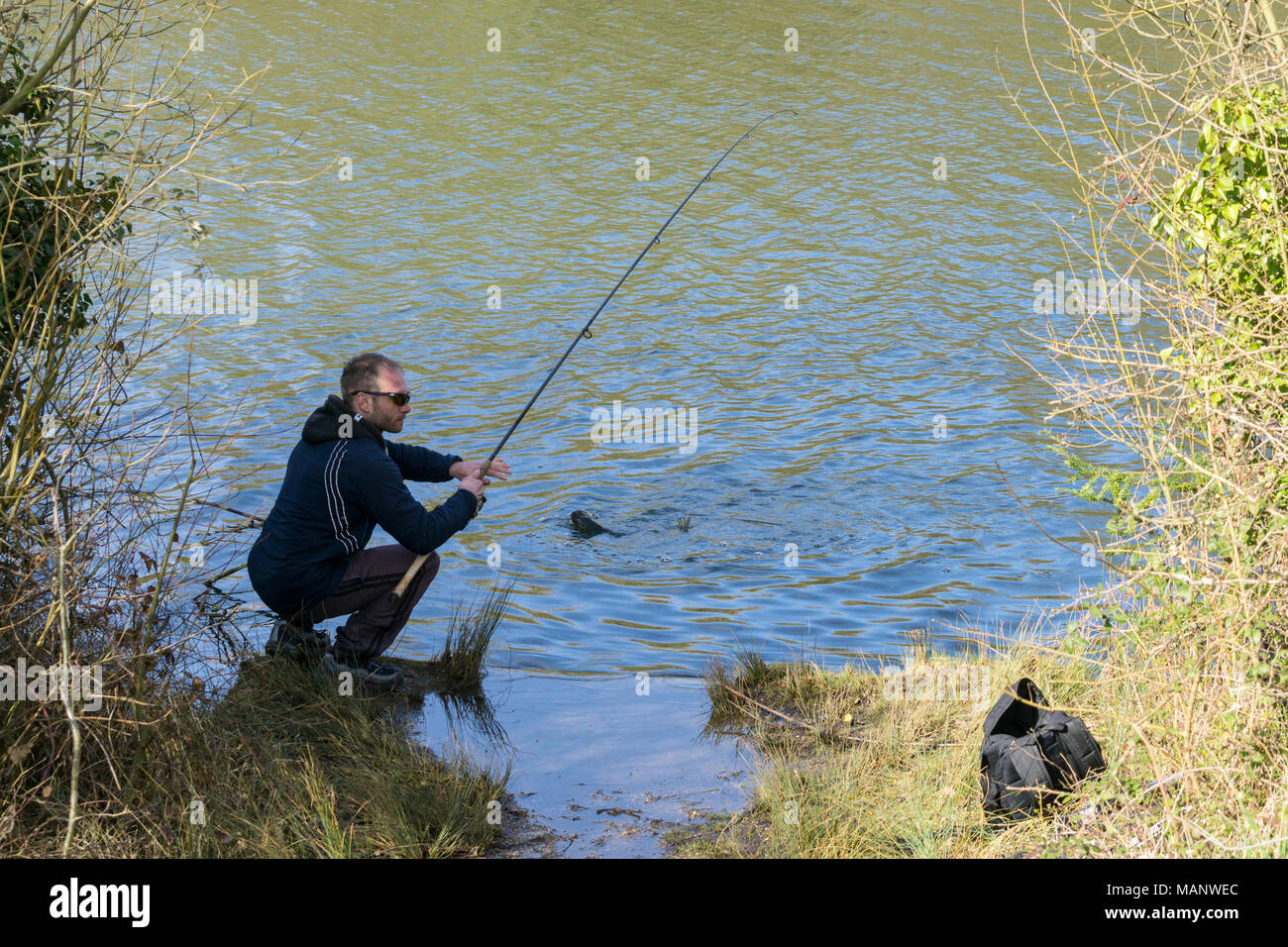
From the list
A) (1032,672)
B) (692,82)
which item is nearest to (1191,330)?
(1032,672)

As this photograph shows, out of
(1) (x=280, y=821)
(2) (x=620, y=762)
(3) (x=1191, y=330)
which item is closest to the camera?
(1) (x=280, y=821)

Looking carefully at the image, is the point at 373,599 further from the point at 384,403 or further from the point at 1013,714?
the point at 1013,714

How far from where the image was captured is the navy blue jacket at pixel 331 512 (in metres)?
5.55

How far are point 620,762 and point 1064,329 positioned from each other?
840cm

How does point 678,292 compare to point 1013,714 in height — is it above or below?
above

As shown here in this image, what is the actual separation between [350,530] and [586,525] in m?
3.16

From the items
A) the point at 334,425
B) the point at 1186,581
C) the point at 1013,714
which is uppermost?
the point at 334,425

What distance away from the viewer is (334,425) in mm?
5617

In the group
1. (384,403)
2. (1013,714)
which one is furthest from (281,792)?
(1013,714)

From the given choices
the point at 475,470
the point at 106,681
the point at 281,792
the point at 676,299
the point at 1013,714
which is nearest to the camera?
the point at 106,681

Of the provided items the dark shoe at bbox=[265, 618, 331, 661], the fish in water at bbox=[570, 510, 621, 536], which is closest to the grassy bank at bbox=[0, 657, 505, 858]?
the dark shoe at bbox=[265, 618, 331, 661]

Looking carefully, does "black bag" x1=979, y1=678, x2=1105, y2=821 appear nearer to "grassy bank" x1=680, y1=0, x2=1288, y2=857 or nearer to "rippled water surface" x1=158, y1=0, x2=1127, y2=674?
"grassy bank" x1=680, y1=0, x2=1288, y2=857
